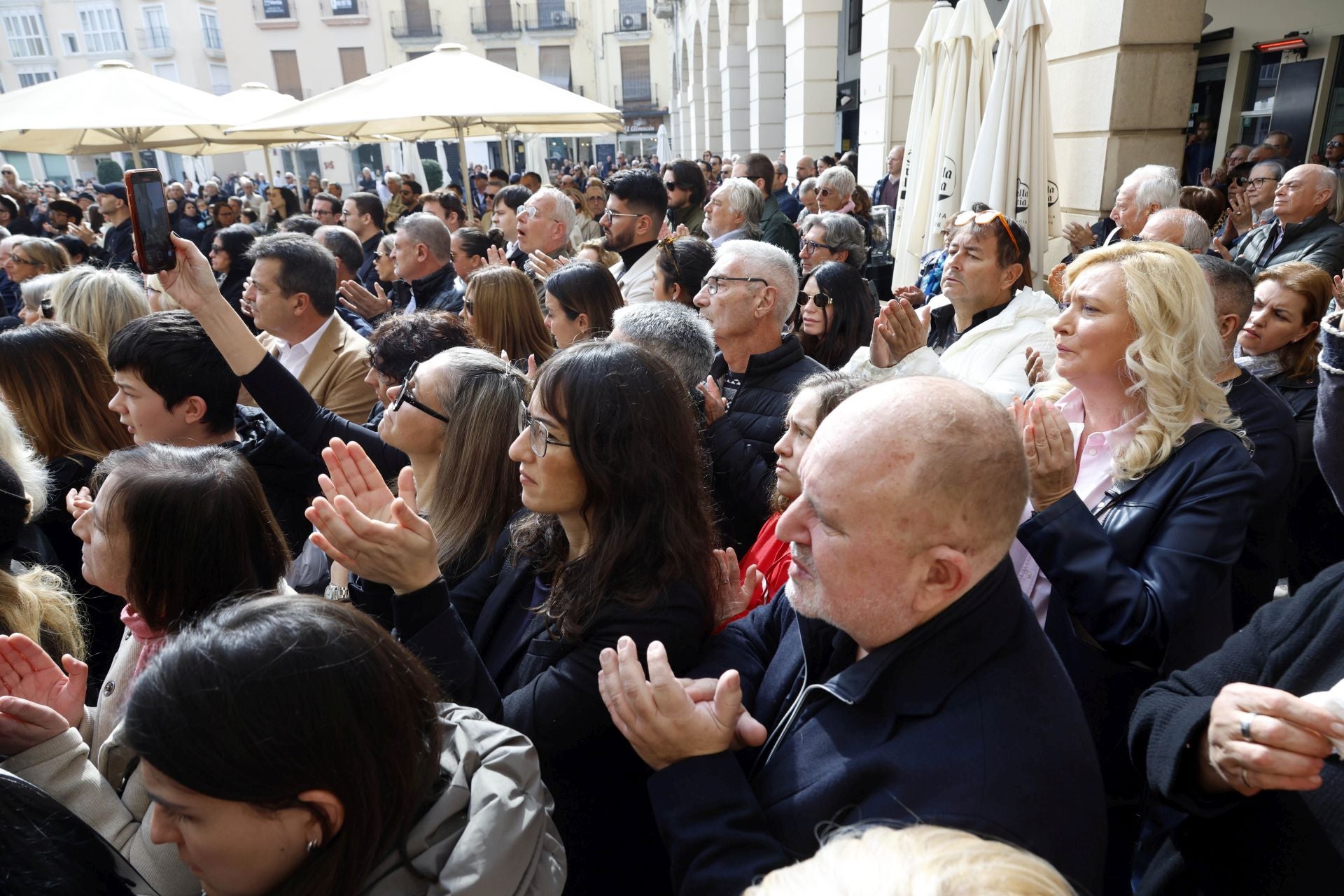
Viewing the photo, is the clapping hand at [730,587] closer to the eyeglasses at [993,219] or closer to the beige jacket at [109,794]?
the beige jacket at [109,794]

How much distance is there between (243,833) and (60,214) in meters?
11.2

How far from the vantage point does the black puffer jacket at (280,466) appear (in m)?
2.83

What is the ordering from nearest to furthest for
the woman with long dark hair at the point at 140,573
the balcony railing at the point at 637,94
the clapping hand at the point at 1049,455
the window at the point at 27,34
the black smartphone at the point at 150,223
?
the woman with long dark hair at the point at 140,573 → the clapping hand at the point at 1049,455 → the black smartphone at the point at 150,223 → the window at the point at 27,34 → the balcony railing at the point at 637,94

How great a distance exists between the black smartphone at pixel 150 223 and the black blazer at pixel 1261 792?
2.98 meters

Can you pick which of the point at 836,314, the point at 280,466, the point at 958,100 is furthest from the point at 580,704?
the point at 958,100

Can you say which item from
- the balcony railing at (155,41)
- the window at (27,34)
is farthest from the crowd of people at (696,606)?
the window at (27,34)

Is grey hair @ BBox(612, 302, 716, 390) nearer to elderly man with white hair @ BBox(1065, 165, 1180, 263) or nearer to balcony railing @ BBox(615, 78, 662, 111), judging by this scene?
elderly man with white hair @ BBox(1065, 165, 1180, 263)

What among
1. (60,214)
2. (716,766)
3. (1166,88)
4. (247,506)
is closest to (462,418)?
(247,506)

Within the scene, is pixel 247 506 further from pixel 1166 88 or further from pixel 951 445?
pixel 1166 88

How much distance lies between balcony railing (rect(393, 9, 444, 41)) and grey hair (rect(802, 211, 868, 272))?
48181 millimetres

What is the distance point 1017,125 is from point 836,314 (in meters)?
2.36

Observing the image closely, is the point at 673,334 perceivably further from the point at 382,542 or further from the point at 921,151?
the point at 921,151

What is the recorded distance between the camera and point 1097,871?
50.4 inches

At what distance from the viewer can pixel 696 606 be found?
1799mm
